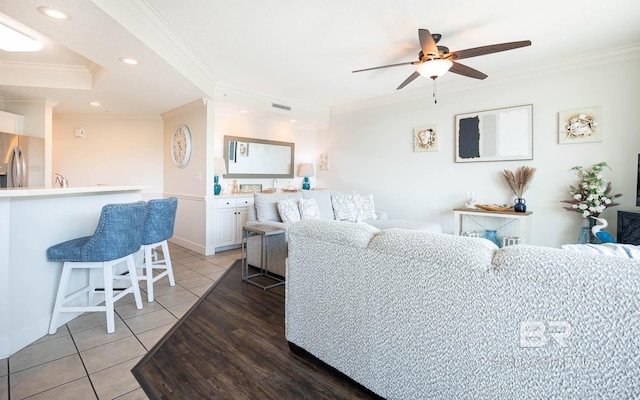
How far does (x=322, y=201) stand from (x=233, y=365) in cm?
288

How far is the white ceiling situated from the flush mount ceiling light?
4.7 inches

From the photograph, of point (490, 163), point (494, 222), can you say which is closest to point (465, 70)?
point (490, 163)

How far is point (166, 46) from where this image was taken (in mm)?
2990

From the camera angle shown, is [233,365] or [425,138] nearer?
[233,365]

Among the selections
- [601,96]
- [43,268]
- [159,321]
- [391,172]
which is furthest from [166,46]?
[601,96]

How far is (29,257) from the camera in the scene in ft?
6.88

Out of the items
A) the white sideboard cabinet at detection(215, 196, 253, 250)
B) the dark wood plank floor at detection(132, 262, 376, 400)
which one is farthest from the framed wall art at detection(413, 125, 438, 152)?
the dark wood plank floor at detection(132, 262, 376, 400)

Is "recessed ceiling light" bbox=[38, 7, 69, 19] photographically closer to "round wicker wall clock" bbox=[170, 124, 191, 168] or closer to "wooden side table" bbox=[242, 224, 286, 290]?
"wooden side table" bbox=[242, 224, 286, 290]

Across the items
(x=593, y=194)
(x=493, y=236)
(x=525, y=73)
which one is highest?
(x=525, y=73)

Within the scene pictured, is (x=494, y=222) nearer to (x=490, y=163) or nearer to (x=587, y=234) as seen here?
(x=490, y=163)

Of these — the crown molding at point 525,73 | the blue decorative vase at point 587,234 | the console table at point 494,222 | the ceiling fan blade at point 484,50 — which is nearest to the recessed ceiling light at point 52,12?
the ceiling fan blade at point 484,50

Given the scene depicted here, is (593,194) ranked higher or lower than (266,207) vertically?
higher

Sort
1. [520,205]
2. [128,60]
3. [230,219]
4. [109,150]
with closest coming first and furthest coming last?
1. [128,60]
2. [520,205]
3. [230,219]
4. [109,150]

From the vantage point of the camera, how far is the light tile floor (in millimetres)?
1621
